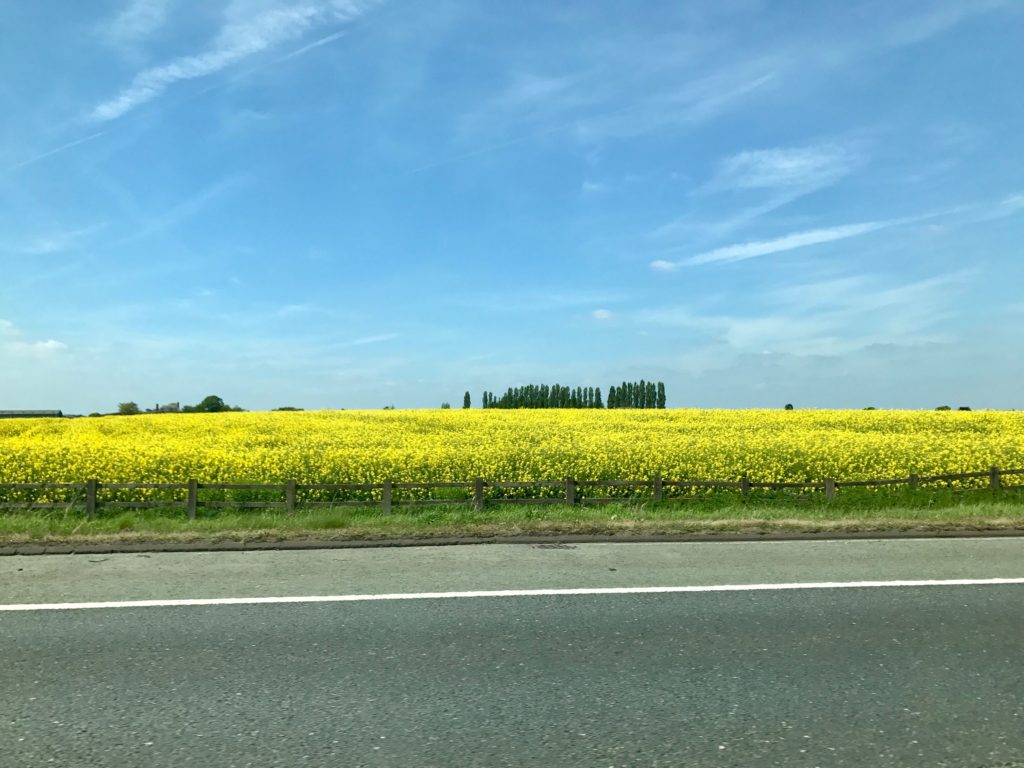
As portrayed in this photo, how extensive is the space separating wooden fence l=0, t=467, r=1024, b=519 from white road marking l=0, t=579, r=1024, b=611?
23.4 feet

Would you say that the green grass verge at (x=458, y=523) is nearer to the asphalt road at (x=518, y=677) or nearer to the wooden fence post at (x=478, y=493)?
the wooden fence post at (x=478, y=493)

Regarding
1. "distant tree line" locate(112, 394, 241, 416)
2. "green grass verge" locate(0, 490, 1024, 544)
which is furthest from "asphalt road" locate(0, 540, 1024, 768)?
"distant tree line" locate(112, 394, 241, 416)

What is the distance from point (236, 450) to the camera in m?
20.8

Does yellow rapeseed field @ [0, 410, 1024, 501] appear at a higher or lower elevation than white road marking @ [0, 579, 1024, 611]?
higher

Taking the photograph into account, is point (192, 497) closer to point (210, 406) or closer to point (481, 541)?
point (481, 541)

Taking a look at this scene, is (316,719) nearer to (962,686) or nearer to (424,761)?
(424,761)

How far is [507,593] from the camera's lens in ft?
24.5

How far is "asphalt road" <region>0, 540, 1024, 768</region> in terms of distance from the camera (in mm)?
4250

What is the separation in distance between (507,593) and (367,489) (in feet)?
30.5

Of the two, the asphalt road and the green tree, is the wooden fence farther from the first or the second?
the green tree

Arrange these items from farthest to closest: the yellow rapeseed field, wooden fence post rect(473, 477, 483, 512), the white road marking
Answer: the yellow rapeseed field, wooden fence post rect(473, 477, 483, 512), the white road marking

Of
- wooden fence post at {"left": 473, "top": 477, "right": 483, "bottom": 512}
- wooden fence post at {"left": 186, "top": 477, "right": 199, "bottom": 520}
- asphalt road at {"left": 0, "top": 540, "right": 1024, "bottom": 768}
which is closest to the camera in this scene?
asphalt road at {"left": 0, "top": 540, "right": 1024, "bottom": 768}

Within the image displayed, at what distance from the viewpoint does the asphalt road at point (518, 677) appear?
13.9ft

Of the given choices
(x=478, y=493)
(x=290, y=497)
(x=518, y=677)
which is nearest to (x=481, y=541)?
(x=478, y=493)
